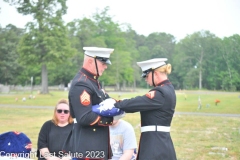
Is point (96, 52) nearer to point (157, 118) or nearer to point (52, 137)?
point (157, 118)

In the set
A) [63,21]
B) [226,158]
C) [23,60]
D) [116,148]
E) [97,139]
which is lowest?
[226,158]

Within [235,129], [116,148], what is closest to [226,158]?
[116,148]

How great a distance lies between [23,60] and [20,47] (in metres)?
1.23

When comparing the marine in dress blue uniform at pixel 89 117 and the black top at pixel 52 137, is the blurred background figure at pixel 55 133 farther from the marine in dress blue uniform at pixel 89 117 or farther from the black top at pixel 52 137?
the marine in dress blue uniform at pixel 89 117

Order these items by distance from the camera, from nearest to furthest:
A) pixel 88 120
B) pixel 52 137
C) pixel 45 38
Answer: pixel 88 120 → pixel 52 137 → pixel 45 38

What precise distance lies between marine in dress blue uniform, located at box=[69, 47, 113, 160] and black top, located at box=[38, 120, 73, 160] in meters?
1.13

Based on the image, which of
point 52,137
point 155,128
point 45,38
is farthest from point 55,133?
point 45,38

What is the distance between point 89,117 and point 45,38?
28.6 m

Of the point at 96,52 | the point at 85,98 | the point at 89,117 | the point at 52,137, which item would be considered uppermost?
the point at 96,52

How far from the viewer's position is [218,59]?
12.8 m

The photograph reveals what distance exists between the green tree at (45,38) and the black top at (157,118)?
28.3 meters

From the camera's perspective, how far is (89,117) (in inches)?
99.7

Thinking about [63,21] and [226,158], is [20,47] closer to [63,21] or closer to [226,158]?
[63,21]

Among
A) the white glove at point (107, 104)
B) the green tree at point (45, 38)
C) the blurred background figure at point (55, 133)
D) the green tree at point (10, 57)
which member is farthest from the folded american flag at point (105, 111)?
the green tree at point (10, 57)
